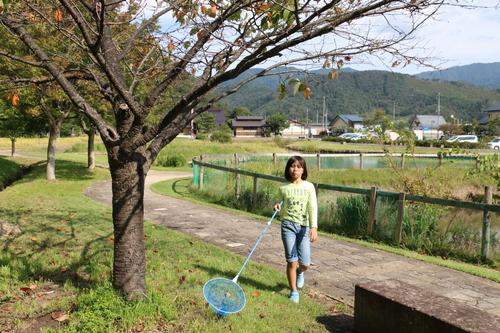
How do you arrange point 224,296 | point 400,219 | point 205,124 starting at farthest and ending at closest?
point 205,124
point 400,219
point 224,296

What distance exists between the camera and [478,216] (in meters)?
8.08

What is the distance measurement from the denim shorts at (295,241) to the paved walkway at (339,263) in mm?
660

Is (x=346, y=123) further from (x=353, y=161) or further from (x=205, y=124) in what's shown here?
(x=353, y=161)

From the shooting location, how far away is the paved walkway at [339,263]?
5043 mm

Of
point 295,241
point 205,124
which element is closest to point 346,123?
point 205,124

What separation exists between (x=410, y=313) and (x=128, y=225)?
2.52 m

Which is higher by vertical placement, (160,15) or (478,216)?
(160,15)

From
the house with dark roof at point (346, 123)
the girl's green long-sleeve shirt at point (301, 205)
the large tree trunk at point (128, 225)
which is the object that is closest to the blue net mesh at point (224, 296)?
the large tree trunk at point (128, 225)

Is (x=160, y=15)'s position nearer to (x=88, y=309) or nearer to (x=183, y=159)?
(x=88, y=309)

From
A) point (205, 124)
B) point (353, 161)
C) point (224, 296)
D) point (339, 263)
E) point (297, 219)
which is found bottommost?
point (339, 263)

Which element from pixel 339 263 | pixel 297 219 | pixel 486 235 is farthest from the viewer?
pixel 486 235

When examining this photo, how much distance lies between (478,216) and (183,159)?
21.6 m

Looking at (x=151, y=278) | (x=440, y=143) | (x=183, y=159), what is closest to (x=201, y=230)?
(x=151, y=278)

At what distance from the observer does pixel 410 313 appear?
3.21 m
